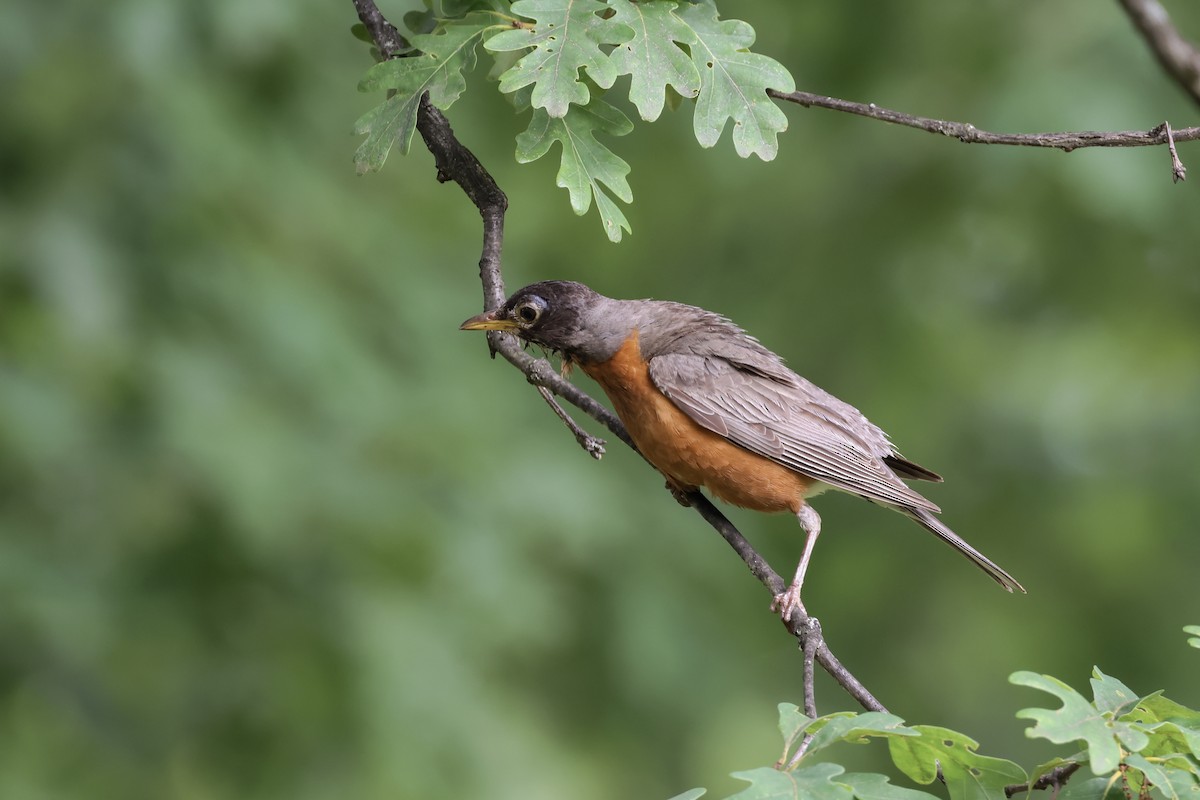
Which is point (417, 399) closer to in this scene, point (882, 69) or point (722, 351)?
point (722, 351)

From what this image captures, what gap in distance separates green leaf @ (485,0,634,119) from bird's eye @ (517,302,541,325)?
1330 millimetres

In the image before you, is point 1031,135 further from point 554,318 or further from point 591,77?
point 554,318

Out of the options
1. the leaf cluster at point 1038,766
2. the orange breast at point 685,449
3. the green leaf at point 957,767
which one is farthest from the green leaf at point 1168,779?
the orange breast at point 685,449

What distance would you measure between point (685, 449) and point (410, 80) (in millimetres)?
1941

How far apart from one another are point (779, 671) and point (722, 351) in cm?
750

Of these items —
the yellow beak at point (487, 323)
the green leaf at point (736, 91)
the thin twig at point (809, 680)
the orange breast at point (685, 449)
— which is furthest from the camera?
the orange breast at point (685, 449)

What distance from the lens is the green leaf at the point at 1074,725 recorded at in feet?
9.07

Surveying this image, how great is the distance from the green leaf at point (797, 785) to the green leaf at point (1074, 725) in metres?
0.42

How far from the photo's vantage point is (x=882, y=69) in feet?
30.1

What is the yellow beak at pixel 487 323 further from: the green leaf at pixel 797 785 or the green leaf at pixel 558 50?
the green leaf at pixel 797 785

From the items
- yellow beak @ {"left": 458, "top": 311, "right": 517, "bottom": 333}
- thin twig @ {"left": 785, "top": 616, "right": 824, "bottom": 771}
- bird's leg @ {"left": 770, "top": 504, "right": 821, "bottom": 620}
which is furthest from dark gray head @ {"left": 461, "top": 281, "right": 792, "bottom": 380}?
thin twig @ {"left": 785, "top": 616, "right": 824, "bottom": 771}

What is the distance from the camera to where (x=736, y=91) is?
413 centimetres

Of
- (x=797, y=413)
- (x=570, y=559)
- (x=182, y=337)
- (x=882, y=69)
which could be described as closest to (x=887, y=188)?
(x=882, y=69)

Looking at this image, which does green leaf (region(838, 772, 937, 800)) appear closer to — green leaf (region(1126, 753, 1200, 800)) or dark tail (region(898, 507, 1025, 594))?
green leaf (region(1126, 753, 1200, 800))
